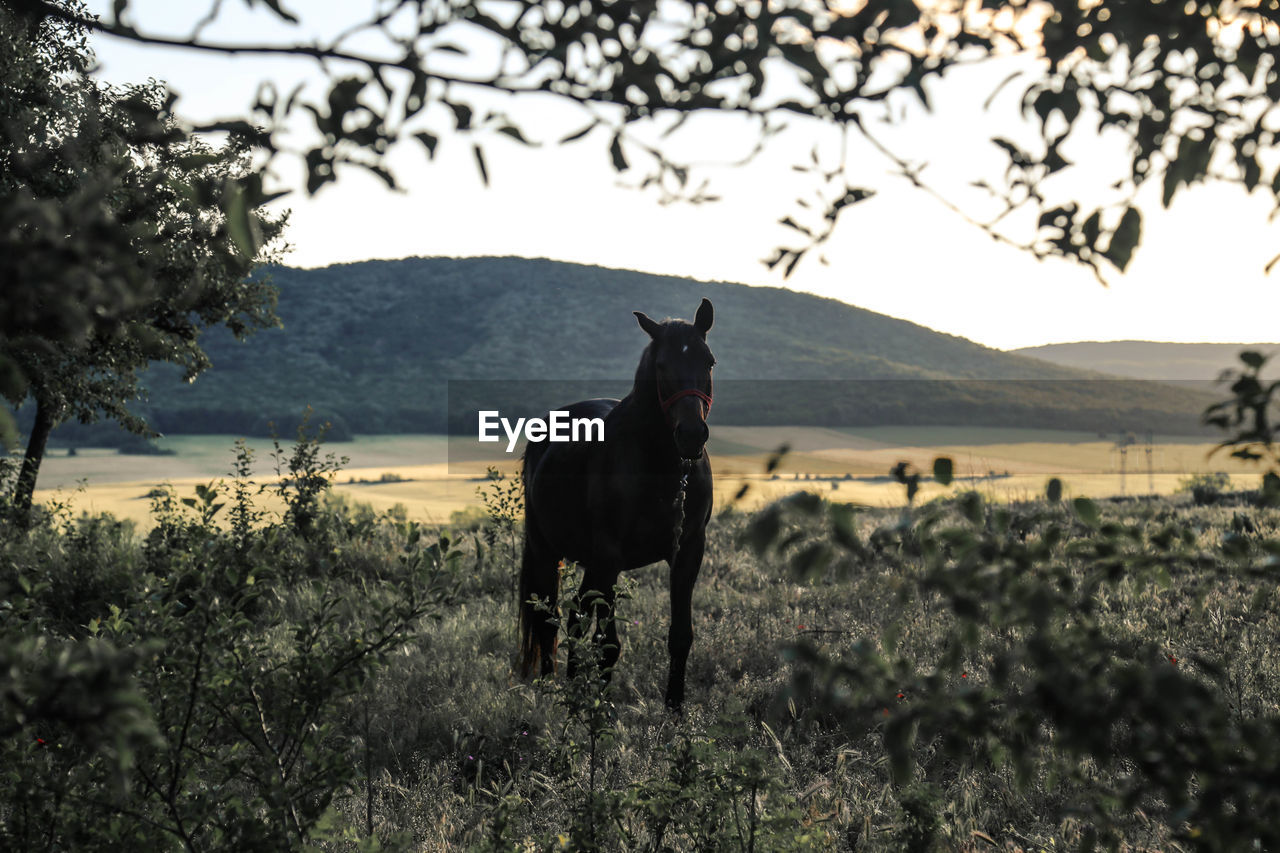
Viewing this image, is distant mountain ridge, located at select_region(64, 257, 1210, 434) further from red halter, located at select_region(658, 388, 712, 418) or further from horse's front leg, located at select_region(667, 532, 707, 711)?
red halter, located at select_region(658, 388, 712, 418)

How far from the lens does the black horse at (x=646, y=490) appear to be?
18.1ft

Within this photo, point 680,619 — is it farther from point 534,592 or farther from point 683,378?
point 683,378

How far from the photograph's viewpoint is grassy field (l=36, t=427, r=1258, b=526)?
486 inches

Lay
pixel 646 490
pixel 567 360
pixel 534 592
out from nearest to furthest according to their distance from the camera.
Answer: pixel 646 490 → pixel 534 592 → pixel 567 360

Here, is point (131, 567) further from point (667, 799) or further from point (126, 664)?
point (667, 799)

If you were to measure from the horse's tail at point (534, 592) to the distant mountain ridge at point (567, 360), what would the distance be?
54.4 metres

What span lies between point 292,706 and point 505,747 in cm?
298

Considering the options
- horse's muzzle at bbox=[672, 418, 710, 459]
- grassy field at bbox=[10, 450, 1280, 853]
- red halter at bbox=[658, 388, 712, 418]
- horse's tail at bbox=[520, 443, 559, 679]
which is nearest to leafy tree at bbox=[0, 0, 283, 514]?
grassy field at bbox=[10, 450, 1280, 853]

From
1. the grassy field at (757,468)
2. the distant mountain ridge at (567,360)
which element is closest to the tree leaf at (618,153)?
the grassy field at (757,468)

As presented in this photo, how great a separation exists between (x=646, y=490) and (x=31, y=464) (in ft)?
40.8

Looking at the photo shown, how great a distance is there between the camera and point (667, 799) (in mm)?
3051

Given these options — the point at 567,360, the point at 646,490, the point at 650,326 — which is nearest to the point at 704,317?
the point at 650,326

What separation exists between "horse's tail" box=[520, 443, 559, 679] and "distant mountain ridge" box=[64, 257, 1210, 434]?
178 feet

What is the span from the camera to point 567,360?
286 feet
